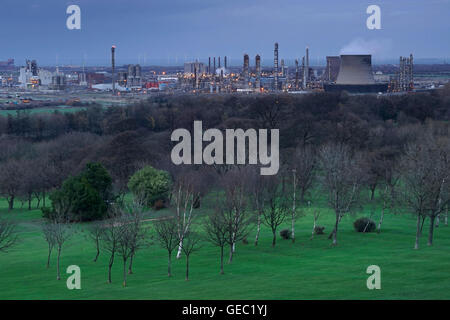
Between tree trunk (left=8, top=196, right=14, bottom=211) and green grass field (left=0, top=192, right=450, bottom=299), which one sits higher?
green grass field (left=0, top=192, right=450, bottom=299)

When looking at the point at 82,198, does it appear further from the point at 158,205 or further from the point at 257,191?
the point at 257,191

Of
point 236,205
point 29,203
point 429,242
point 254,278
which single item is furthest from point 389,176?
point 29,203

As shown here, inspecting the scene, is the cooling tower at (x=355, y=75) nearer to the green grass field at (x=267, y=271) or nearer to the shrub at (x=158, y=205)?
the shrub at (x=158, y=205)

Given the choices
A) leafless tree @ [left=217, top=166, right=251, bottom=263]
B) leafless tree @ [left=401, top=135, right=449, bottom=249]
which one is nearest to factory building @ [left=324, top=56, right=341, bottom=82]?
leafless tree @ [left=401, top=135, right=449, bottom=249]

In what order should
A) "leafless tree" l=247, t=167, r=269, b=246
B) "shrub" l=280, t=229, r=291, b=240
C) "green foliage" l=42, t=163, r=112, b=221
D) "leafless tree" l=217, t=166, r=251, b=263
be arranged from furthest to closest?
1. "green foliage" l=42, t=163, r=112, b=221
2. "shrub" l=280, t=229, r=291, b=240
3. "leafless tree" l=247, t=167, r=269, b=246
4. "leafless tree" l=217, t=166, r=251, b=263

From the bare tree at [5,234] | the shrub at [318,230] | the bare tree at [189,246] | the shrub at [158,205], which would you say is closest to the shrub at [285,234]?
the shrub at [318,230]

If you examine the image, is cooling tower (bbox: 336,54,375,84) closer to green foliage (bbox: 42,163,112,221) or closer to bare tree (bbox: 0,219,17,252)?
green foliage (bbox: 42,163,112,221)

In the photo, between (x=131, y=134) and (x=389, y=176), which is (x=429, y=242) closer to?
(x=389, y=176)
